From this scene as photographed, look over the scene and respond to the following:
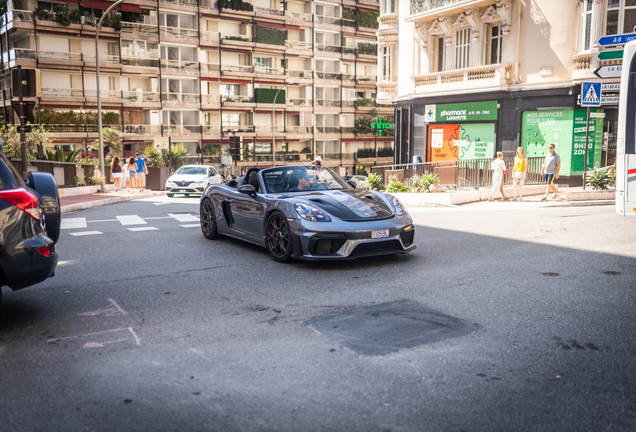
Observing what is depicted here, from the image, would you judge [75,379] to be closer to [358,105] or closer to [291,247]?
[291,247]

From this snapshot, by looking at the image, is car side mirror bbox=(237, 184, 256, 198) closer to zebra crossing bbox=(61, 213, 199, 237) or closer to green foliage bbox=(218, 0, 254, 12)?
zebra crossing bbox=(61, 213, 199, 237)

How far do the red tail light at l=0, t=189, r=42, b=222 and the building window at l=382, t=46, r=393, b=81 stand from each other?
96.7ft

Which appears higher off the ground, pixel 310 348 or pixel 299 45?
pixel 299 45

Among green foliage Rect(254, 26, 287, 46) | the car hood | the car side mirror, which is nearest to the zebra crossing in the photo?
the car side mirror

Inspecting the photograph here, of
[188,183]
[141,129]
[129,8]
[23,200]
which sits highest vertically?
[129,8]

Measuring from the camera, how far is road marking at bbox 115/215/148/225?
13.3 meters

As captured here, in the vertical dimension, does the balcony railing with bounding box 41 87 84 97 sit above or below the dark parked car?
above

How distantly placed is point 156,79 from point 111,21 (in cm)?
615

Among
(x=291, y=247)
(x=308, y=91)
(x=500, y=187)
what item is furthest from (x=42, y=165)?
(x=308, y=91)

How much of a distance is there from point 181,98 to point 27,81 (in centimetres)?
3986

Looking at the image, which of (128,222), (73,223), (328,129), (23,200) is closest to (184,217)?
(128,222)

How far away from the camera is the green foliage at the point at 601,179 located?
17859mm

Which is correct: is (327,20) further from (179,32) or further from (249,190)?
(249,190)

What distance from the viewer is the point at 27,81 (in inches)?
595
